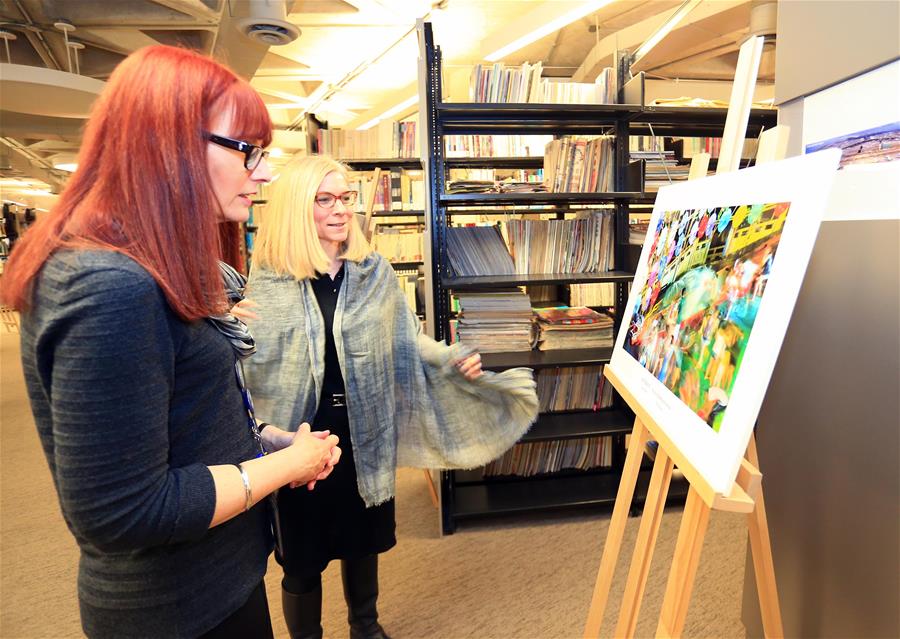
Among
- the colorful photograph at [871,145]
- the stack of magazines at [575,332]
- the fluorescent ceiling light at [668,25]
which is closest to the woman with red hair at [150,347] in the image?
the colorful photograph at [871,145]

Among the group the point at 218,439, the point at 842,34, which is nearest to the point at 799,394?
the point at 842,34

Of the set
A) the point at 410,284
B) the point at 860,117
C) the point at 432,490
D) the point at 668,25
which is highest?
the point at 668,25

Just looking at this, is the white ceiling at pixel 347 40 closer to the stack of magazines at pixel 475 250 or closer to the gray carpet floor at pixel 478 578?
the stack of magazines at pixel 475 250

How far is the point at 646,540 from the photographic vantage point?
1275 mm

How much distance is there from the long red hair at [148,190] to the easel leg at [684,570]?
0.95 meters

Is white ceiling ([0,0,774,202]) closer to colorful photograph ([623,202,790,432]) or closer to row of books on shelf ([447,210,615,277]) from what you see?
row of books on shelf ([447,210,615,277])

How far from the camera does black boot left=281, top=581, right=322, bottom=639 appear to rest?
1664 millimetres

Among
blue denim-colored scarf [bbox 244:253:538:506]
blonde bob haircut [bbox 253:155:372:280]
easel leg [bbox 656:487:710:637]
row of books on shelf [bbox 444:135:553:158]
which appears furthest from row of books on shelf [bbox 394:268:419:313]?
easel leg [bbox 656:487:710:637]

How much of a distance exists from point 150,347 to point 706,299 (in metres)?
0.99

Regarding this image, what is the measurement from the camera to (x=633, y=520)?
2797 millimetres

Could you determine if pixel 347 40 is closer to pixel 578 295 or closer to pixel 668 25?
pixel 578 295

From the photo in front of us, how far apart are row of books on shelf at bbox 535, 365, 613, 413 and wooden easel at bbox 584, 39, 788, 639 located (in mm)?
1399

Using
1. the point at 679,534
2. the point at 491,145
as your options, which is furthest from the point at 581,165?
the point at 491,145

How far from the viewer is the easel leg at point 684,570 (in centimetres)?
104
